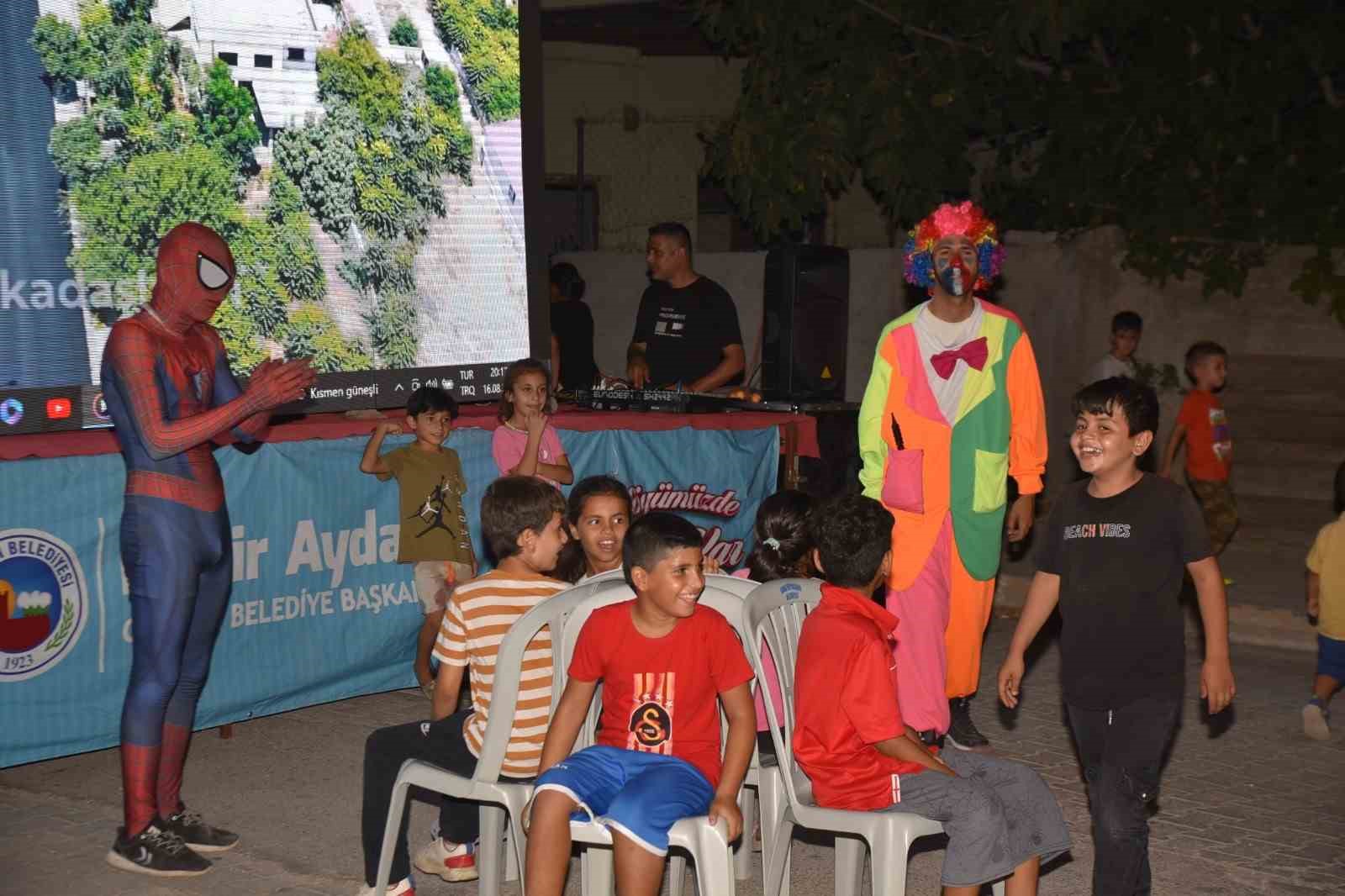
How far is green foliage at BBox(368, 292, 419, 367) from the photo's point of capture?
8094 mm

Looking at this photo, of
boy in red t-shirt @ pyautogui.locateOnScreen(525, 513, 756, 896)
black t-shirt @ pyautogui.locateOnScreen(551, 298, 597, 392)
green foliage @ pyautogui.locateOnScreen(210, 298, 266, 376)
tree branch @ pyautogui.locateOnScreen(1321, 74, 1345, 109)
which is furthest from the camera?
tree branch @ pyautogui.locateOnScreen(1321, 74, 1345, 109)

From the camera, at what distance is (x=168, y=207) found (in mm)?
7145

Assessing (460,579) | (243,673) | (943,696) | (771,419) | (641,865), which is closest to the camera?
(641,865)

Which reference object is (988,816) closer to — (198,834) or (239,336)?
(198,834)

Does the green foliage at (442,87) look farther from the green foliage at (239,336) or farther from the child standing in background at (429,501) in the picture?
the child standing in background at (429,501)

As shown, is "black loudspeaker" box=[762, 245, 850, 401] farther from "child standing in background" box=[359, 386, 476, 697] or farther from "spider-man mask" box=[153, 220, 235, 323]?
"spider-man mask" box=[153, 220, 235, 323]

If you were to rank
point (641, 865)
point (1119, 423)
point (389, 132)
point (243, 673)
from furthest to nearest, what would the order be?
point (389, 132) < point (243, 673) < point (1119, 423) < point (641, 865)

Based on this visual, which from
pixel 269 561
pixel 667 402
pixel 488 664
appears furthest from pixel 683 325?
pixel 488 664

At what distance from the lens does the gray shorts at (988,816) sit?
4.21 metres

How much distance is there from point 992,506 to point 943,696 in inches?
31.2

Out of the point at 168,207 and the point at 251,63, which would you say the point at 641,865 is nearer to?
the point at 168,207

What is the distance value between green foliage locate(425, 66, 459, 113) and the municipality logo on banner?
330 cm

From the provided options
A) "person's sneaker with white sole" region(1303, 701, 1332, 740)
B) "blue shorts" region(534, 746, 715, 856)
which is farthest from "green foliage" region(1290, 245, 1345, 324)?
"blue shorts" region(534, 746, 715, 856)

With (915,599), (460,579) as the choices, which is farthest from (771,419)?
(915,599)
